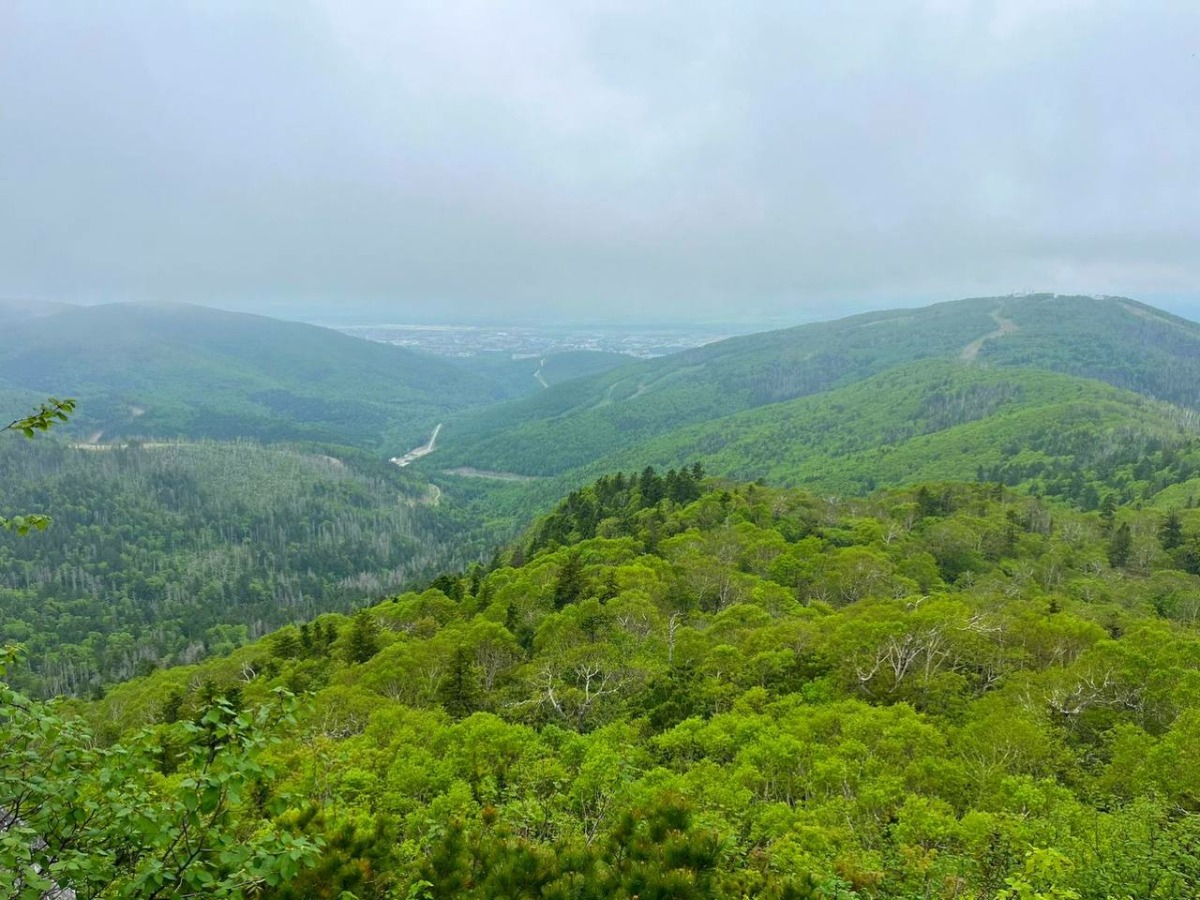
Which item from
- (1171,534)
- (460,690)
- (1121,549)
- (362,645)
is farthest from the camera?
(1171,534)

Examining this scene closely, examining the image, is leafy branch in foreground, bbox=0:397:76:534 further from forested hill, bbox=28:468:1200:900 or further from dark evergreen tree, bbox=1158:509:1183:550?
dark evergreen tree, bbox=1158:509:1183:550

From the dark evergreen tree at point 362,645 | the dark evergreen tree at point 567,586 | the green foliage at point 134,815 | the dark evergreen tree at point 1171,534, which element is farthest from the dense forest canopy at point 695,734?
the dark evergreen tree at point 1171,534

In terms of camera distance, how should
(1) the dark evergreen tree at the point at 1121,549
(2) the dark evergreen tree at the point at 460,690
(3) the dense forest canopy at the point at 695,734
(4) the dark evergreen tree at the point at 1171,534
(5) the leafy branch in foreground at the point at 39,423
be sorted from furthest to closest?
(4) the dark evergreen tree at the point at 1171,534 → (1) the dark evergreen tree at the point at 1121,549 → (2) the dark evergreen tree at the point at 460,690 → (5) the leafy branch in foreground at the point at 39,423 → (3) the dense forest canopy at the point at 695,734

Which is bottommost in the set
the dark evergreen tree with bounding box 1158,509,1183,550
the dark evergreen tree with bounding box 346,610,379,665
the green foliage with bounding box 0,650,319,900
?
the dark evergreen tree with bounding box 346,610,379,665

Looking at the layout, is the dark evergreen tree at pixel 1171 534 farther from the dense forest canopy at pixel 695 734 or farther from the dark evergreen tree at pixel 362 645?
the dark evergreen tree at pixel 362 645

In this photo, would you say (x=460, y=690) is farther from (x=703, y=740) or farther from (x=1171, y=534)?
(x=1171, y=534)

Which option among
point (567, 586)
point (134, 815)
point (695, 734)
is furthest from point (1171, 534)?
point (134, 815)

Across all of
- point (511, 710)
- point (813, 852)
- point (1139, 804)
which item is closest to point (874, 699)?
point (1139, 804)

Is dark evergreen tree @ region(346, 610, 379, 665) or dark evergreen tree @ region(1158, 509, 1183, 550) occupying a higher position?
Result: dark evergreen tree @ region(1158, 509, 1183, 550)

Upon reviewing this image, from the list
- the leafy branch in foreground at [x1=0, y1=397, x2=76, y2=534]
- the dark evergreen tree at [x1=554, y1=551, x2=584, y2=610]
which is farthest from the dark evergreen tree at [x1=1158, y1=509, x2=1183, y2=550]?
the leafy branch in foreground at [x1=0, y1=397, x2=76, y2=534]
